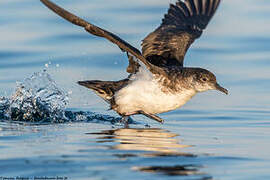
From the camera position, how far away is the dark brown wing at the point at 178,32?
858 cm

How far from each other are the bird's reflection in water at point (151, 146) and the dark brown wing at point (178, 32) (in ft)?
3.92

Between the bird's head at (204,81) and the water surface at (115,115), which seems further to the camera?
the bird's head at (204,81)

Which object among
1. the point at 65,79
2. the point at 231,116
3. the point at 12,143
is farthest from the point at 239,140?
the point at 65,79

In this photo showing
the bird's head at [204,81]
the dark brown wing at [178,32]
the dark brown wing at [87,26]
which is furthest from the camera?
the dark brown wing at [178,32]

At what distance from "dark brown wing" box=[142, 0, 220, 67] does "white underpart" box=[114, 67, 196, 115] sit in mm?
798

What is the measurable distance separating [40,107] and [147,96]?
177 centimetres

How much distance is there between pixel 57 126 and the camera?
7.80m

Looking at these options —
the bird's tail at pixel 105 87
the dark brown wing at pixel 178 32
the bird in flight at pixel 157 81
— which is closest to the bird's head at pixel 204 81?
the bird in flight at pixel 157 81

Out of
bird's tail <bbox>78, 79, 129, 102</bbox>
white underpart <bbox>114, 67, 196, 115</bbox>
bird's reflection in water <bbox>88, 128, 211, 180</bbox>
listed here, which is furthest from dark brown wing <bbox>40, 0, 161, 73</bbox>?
bird's tail <bbox>78, 79, 129, 102</bbox>

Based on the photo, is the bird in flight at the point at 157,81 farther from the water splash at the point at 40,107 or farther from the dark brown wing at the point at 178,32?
the water splash at the point at 40,107

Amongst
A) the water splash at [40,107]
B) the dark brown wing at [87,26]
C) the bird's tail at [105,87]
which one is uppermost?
the dark brown wing at [87,26]

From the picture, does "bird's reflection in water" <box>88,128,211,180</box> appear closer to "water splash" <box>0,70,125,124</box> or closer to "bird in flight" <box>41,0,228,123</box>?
"bird in flight" <box>41,0,228,123</box>

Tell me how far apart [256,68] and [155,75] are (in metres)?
4.18

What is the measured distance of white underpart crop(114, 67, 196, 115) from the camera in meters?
7.50
